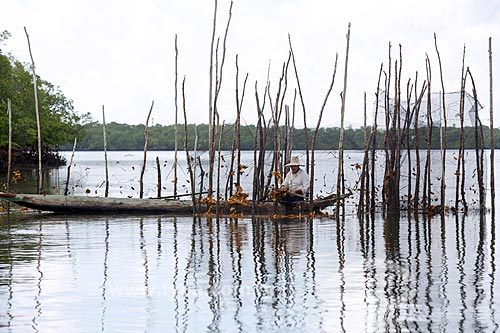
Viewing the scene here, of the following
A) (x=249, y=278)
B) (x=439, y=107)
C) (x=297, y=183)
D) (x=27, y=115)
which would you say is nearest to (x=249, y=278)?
(x=249, y=278)

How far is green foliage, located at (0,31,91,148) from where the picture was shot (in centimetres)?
4437

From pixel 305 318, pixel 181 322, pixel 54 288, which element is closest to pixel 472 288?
pixel 305 318

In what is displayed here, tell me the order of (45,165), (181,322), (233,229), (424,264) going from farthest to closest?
(45,165)
(233,229)
(424,264)
(181,322)

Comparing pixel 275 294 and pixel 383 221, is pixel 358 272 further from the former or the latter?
pixel 383 221

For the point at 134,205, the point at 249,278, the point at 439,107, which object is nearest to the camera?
the point at 249,278

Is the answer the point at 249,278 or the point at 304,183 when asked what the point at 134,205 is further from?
the point at 249,278

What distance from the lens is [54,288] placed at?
376 inches

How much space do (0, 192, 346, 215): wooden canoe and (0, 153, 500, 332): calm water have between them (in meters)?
1.26

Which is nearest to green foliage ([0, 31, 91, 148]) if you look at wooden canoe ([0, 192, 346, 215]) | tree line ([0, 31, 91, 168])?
tree line ([0, 31, 91, 168])

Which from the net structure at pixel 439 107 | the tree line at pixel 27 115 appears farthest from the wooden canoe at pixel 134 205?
the tree line at pixel 27 115

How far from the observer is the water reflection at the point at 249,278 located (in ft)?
26.3

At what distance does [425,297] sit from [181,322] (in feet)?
8.50

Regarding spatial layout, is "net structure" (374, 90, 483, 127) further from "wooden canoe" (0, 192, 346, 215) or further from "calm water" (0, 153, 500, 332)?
"calm water" (0, 153, 500, 332)

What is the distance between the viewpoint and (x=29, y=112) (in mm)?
51438
